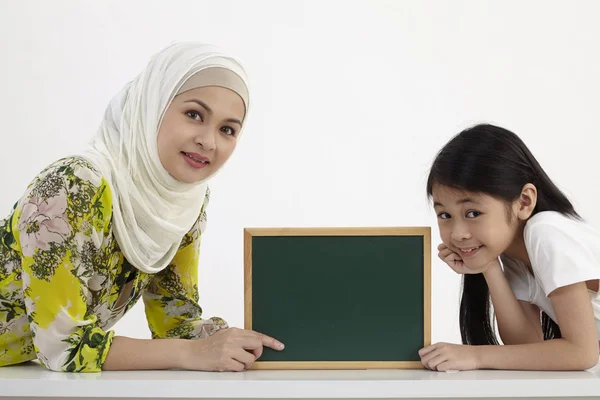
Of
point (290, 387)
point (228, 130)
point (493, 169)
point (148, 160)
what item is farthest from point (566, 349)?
point (148, 160)

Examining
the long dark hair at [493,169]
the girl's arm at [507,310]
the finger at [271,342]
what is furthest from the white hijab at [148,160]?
the girl's arm at [507,310]

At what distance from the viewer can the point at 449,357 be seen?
5.48 feet

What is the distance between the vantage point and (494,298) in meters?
1.95

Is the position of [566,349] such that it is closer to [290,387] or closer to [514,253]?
[514,253]

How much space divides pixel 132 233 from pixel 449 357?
0.75m

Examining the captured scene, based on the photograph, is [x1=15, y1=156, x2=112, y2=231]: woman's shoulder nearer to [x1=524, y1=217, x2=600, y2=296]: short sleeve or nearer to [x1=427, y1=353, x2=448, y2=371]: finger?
[x1=427, y1=353, x2=448, y2=371]: finger

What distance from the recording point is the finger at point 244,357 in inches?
65.3

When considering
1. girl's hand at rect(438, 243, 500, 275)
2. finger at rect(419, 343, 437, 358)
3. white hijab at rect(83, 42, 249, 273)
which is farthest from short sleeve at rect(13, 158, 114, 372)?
girl's hand at rect(438, 243, 500, 275)

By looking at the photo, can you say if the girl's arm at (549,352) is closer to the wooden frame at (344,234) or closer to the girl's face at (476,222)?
the wooden frame at (344,234)

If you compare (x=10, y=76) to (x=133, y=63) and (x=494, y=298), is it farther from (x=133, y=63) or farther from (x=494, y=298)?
(x=494, y=298)

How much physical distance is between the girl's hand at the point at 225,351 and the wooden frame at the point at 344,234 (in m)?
0.05

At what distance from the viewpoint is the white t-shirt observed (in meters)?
1.71

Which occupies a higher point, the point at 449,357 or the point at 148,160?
the point at 148,160

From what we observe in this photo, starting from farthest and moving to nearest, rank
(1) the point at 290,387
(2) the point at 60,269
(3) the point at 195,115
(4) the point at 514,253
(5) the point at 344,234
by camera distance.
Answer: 1. (4) the point at 514,253
2. (3) the point at 195,115
3. (5) the point at 344,234
4. (2) the point at 60,269
5. (1) the point at 290,387
